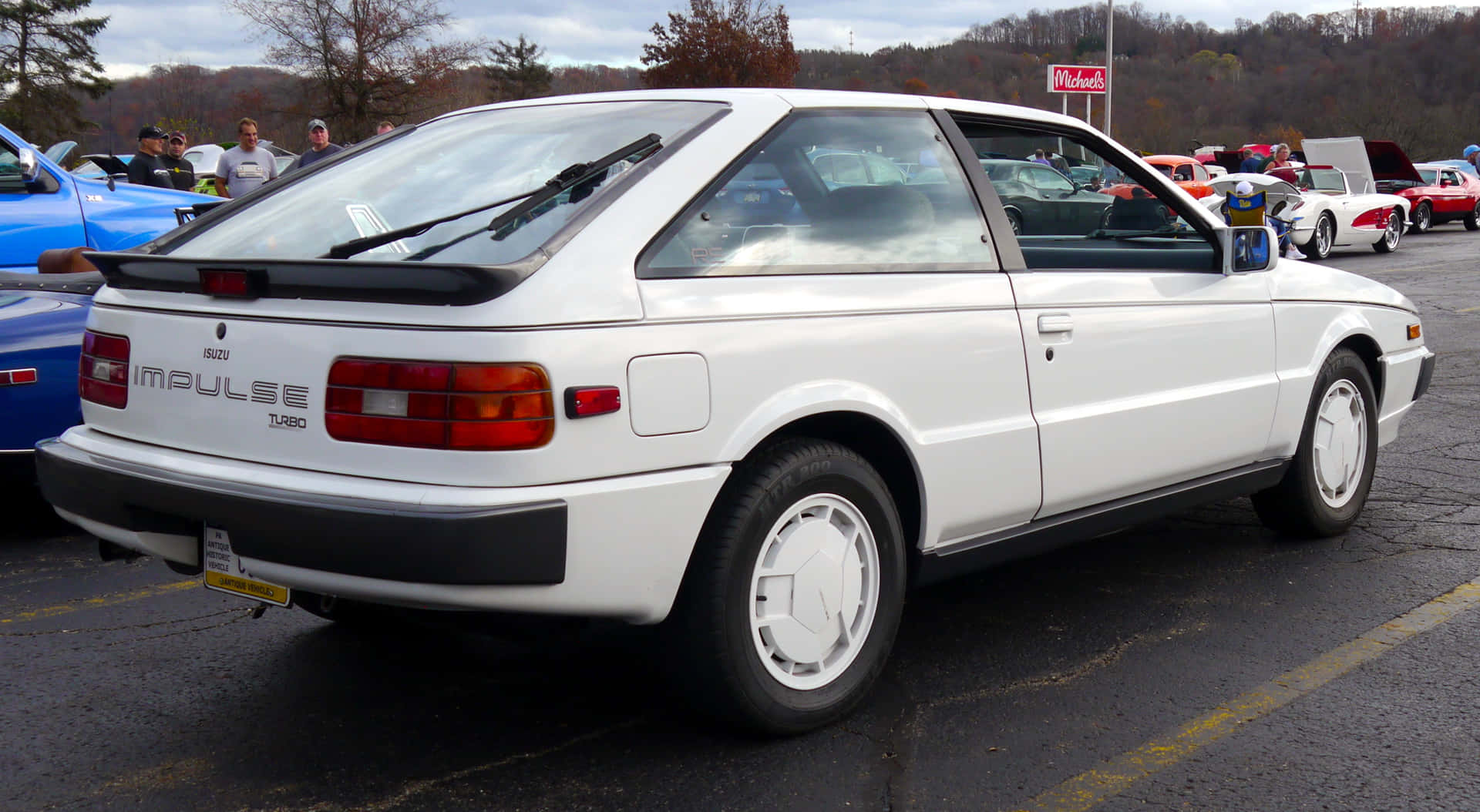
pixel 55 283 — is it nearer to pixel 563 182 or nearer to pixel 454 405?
pixel 563 182

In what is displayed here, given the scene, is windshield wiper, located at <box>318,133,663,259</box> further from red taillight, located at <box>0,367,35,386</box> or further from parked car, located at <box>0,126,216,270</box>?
parked car, located at <box>0,126,216,270</box>

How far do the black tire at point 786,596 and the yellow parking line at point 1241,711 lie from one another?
0.59m

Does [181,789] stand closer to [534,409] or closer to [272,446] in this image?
[272,446]

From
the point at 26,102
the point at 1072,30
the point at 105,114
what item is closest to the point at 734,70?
the point at 26,102

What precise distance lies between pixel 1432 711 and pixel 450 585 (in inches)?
95.3

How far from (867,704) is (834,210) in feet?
4.11

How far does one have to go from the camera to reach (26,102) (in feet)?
155

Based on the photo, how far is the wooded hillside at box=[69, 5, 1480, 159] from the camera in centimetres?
5272

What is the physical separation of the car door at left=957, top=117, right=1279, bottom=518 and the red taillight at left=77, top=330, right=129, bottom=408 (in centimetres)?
224

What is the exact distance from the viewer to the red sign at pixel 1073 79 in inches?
1080

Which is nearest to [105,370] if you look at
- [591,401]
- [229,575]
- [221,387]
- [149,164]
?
[221,387]

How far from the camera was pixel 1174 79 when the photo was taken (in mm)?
79312

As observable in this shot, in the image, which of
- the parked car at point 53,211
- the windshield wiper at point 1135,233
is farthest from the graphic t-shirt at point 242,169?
the windshield wiper at point 1135,233

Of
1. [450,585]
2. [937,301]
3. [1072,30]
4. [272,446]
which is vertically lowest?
[450,585]
